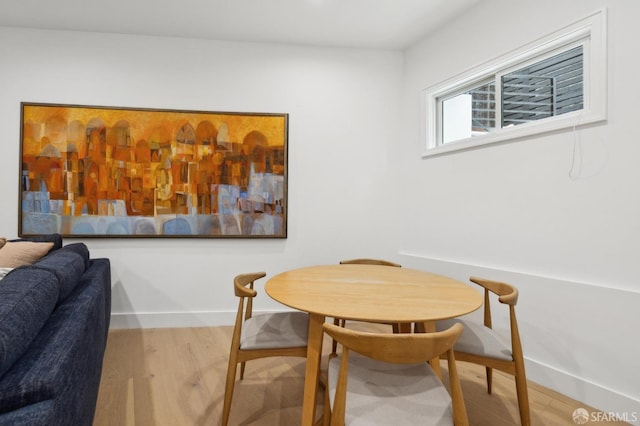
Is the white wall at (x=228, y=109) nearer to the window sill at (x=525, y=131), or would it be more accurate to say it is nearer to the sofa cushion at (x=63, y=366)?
the window sill at (x=525, y=131)

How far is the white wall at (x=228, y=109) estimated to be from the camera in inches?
109

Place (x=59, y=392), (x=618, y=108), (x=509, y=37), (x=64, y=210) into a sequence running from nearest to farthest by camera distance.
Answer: (x=59, y=392) → (x=618, y=108) → (x=509, y=37) → (x=64, y=210)

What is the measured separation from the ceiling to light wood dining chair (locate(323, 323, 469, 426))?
248 centimetres

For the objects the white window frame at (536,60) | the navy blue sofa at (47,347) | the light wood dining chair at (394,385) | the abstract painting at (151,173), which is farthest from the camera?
the abstract painting at (151,173)

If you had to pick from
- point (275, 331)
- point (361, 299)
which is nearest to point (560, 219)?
point (361, 299)

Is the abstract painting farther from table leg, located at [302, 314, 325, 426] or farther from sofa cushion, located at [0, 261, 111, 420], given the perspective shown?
table leg, located at [302, 314, 325, 426]

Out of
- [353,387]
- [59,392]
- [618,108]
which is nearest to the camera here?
[59,392]

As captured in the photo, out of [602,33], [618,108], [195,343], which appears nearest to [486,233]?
[618,108]

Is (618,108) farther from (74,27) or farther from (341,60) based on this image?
(74,27)

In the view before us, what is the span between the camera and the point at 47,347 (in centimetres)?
101

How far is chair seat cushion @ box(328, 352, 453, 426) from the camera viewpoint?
1.05 metres

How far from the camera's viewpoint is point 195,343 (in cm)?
260

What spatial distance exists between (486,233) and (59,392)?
2543mm

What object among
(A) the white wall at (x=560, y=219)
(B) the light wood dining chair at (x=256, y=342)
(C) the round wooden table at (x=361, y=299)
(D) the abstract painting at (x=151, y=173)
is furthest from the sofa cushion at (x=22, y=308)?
(A) the white wall at (x=560, y=219)
